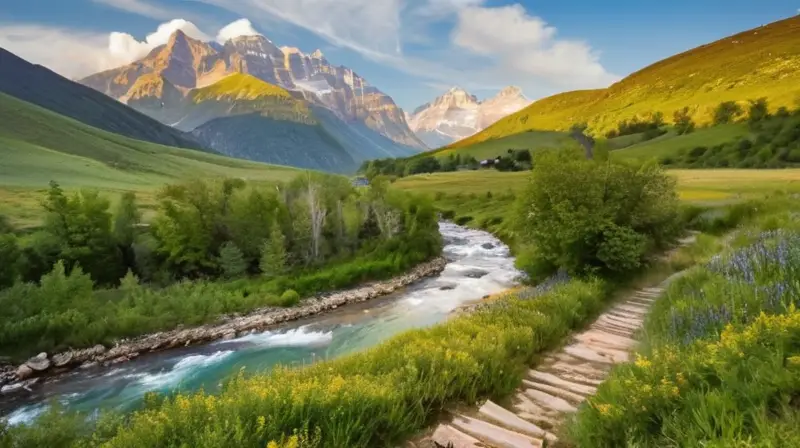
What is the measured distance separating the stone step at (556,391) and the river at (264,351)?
7.59 m

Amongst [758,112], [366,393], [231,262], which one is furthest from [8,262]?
[758,112]

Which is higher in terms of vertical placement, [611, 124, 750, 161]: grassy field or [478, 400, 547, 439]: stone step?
[611, 124, 750, 161]: grassy field

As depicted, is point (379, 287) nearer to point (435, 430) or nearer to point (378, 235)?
point (378, 235)

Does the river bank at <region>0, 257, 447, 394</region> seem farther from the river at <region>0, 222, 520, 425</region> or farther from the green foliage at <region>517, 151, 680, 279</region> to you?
the green foliage at <region>517, 151, 680, 279</region>

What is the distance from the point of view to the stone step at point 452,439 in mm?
4902

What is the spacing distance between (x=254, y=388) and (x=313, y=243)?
123 ft

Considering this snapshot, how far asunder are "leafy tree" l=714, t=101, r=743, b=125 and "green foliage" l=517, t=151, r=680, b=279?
145 meters

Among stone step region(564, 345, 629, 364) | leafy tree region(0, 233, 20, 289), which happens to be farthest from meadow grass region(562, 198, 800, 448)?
leafy tree region(0, 233, 20, 289)

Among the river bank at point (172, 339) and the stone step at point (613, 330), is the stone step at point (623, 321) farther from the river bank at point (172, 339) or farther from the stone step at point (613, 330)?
the river bank at point (172, 339)

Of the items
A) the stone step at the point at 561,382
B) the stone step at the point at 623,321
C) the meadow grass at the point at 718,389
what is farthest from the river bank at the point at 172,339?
the meadow grass at the point at 718,389

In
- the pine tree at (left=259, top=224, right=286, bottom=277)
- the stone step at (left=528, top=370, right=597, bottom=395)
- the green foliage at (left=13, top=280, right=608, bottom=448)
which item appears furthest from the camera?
the pine tree at (left=259, top=224, right=286, bottom=277)

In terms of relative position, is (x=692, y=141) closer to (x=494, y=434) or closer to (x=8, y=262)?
(x=494, y=434)

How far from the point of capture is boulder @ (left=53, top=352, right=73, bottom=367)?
22781 mm

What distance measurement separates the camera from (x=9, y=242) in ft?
98.2
